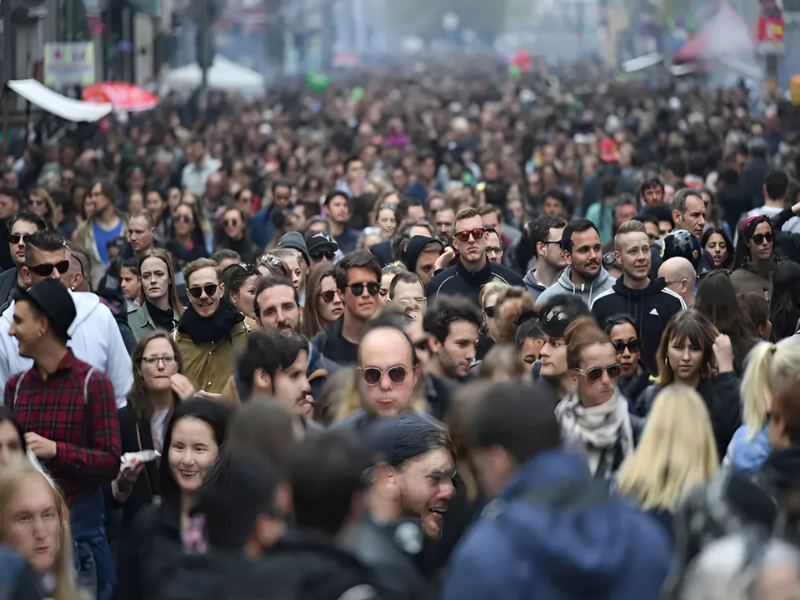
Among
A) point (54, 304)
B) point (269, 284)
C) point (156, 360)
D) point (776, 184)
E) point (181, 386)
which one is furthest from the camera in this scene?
point (776, 184)

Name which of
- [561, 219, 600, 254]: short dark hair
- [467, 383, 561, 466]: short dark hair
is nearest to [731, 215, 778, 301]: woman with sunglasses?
[561, 219, 600, 254]: short dark hair

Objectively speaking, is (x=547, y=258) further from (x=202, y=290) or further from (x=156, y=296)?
(x=202, y=290)

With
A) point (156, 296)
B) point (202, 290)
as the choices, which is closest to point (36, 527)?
point (202, 290)

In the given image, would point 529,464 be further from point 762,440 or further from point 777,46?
point 777,46

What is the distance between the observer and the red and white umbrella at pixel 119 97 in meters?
23.6

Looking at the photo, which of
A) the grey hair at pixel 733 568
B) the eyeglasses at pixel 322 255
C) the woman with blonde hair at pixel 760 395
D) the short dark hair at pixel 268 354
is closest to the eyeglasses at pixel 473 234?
the eyeglasses at pixel 322 255

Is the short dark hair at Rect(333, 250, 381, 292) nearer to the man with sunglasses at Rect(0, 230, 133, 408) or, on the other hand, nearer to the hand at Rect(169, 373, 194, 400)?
the man with sunglasses at Rect(0, 230, 133, 408)

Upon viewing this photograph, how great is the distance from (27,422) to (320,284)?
2649 millimetres

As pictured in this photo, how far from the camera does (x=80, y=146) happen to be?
86.0 feet

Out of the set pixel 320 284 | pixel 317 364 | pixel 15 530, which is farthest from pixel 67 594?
pixel 320 284

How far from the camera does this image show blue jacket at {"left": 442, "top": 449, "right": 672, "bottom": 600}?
141 inches

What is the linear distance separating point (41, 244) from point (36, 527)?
3579 millimetres

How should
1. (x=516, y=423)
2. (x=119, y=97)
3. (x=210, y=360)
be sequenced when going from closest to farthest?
(x=516, y=423) → (x=210, y=360) → (x=119, y=97)

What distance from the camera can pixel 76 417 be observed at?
6281 mm
